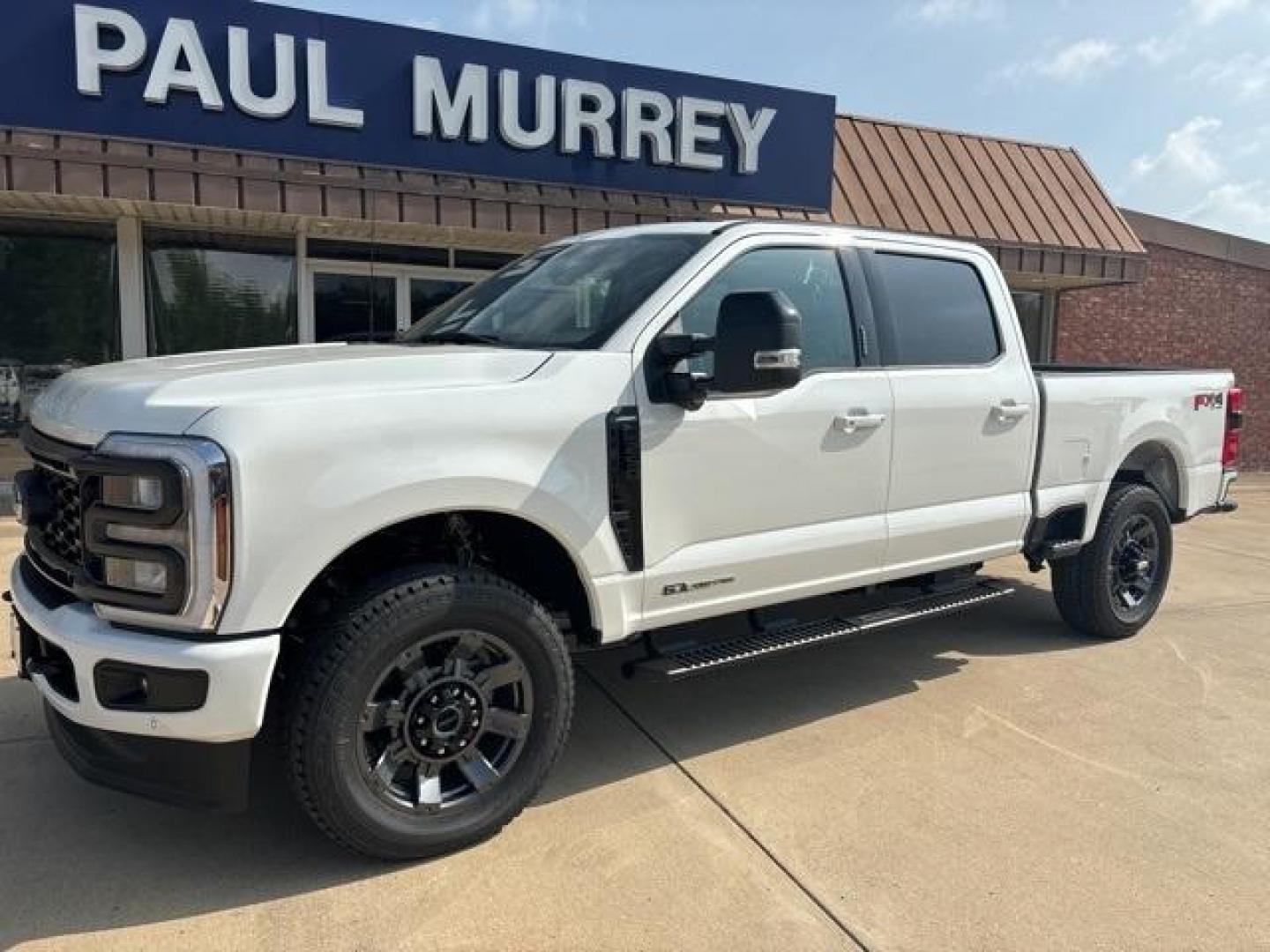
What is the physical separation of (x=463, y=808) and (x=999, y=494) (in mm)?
2923

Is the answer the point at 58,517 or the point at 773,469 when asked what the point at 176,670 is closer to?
the point at 58,517

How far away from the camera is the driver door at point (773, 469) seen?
336cm

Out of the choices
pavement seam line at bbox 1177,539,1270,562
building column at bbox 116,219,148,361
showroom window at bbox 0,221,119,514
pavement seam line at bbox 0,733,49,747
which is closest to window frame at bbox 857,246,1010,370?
pavement seam line at bbox 0,733,49,747

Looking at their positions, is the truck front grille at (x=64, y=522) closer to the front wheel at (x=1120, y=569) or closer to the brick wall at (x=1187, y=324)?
the front wheel at (x=1120, y=569)

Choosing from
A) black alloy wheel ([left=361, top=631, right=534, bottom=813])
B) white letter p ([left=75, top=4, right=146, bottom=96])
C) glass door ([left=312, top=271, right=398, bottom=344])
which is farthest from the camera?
glass door ([left=312, top=271, right=398, bottom=344])

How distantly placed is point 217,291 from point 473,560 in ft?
25.3

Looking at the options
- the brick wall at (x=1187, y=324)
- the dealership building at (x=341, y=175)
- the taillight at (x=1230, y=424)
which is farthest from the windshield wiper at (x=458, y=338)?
the brick wall at (x=1187, y=324)

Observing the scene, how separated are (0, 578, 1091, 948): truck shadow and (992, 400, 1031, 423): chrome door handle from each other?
1.32 meters

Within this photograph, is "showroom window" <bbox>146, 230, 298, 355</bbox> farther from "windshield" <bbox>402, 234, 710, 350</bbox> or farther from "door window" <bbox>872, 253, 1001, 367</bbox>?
"door window" <bbox>872, 253, 1001, 367</bbox>

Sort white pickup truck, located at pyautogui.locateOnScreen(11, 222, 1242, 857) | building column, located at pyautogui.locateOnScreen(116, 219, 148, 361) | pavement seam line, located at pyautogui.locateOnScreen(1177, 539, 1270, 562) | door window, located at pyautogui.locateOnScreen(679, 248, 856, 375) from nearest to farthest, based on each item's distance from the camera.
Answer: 1. white pickup truck, located at pyautogui.locateOnScreen(11, 222, 1242, 857)
2. door window, located at pyautogui.locateOnScreen(679, 248, 856, 375)
3. pavement seam line, located at pyautogui.locateOnScreen(1177, 539, 1270, 562)
4. building column, located at pyautogui.locateOnScreen(116, 219, 148, 361)

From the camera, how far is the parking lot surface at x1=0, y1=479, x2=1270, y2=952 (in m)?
2.66

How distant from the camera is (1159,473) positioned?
5.77 m

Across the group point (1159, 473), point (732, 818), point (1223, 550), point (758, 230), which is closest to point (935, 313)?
point (758, 230)

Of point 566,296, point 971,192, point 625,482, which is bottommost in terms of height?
point 625,482
